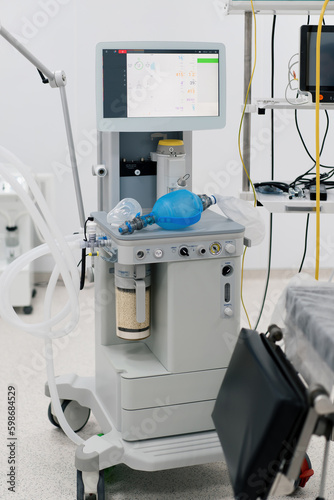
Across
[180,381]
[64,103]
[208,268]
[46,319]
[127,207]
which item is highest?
[64,103]

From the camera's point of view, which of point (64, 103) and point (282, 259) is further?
point (282, 259)

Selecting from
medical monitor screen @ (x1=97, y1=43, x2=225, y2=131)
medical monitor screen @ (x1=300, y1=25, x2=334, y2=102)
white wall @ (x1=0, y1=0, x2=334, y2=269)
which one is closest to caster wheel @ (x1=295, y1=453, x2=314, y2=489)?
medical monitor screen @ (x1=97, y1=43, x2=225, y2=131)

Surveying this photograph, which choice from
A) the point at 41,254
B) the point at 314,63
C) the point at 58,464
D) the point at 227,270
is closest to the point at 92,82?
the point at 314,63

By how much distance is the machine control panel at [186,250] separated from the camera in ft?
6.47

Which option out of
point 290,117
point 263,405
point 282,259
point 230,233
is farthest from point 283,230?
point 263,405

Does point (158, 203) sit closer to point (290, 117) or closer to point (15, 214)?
point (15, 214)

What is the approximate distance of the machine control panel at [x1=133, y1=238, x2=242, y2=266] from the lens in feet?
6.47

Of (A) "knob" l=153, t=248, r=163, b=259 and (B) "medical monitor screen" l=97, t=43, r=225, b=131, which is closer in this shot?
(A) "knob" l=153, t=248, r=163, b=259

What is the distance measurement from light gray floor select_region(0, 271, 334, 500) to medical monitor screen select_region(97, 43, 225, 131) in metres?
1.11

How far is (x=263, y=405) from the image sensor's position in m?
1.42

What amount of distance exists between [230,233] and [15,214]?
190 cm

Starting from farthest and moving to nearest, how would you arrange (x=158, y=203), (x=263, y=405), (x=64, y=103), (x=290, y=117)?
(x=290, y=117)
(x=64, y=103)
(x=158, y=203)
(x=263, y=405)

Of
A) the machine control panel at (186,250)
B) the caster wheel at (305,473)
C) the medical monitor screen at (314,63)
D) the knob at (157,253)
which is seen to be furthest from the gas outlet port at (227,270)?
the medical monitor screen at (314,63)

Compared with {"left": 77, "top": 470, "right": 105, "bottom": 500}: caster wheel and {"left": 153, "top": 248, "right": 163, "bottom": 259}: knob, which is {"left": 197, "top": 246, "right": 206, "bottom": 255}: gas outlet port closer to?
{"left": 153, "top": 248, "right": 163, "bottom": 259}: knob
